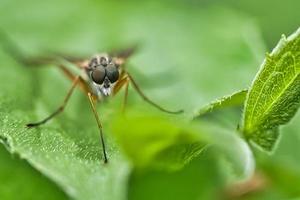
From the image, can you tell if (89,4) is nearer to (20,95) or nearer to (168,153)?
(20,95)

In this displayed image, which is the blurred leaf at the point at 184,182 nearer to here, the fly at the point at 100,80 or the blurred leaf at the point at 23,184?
the blurred leaf at the point at 23,184

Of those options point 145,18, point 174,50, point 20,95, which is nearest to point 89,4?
point 145,18

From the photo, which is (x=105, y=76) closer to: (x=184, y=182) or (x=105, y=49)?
(x=184, y=182)

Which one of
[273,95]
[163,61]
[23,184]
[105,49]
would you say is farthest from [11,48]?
[273,95]

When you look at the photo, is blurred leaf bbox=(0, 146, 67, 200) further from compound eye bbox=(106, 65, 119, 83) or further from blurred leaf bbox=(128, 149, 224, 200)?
compound eye bbox=(106, 65, 119, 83)

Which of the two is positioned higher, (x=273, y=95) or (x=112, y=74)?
→ (x=273, y=95)
